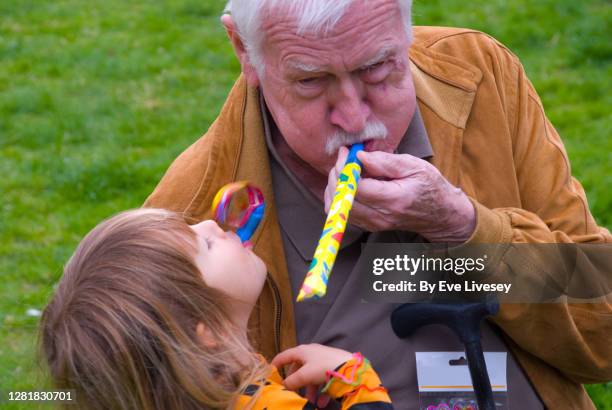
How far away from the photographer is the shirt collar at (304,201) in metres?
2.76

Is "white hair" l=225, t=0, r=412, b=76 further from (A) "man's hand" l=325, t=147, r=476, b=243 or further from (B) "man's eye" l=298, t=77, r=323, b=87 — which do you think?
(A) "man's hand" l=325, t=147, r=476, b=243

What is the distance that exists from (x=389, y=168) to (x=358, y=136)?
15 centimetres

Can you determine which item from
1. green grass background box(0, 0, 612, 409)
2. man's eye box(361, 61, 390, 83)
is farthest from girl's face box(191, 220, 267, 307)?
green grass background box(0, 0, 612, 409)

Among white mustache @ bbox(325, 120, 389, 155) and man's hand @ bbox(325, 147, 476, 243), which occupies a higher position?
white mustache @ bbox(325, 120, 389, 155)

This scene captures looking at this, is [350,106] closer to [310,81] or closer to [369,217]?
[310,81]

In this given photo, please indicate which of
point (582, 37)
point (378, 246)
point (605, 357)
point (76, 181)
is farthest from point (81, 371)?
point (582, 37)

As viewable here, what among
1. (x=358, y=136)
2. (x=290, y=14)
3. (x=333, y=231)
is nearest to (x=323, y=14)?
(x=290, y=14)

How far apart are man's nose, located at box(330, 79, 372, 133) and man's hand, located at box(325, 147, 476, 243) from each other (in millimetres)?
99

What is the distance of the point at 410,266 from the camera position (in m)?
2.67

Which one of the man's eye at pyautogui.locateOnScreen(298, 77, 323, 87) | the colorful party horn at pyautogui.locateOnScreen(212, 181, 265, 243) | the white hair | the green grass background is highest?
the white hair

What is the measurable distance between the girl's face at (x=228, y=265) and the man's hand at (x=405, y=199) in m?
0.26

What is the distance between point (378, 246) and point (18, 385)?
1.89 meters

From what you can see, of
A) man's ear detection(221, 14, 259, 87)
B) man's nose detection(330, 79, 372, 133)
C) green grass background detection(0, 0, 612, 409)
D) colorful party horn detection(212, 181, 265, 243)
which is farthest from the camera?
green grass background detection(0, 0, 612, 409)

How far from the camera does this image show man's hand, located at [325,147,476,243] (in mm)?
2451
